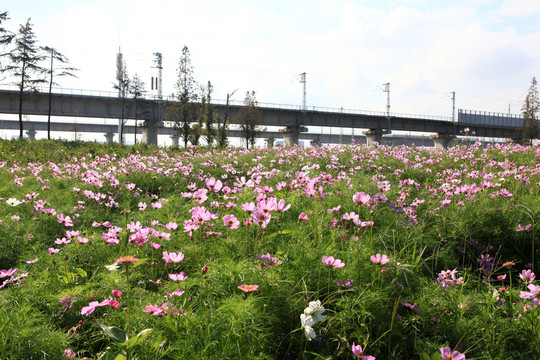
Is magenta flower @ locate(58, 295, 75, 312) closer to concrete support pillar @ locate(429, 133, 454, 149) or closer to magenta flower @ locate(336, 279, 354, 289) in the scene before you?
magenta flower @ locate(336, 279, 354, 289)

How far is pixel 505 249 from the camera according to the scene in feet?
11.1

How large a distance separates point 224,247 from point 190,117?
30.2m

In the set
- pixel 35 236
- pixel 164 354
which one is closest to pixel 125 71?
pixel 35 236

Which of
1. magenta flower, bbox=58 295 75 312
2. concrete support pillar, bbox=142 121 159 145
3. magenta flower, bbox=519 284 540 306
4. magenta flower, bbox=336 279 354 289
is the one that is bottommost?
magenta flower, bbox=58 295 75 312

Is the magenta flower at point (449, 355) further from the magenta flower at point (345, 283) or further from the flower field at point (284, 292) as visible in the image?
the magenta flower at point (345, 283)

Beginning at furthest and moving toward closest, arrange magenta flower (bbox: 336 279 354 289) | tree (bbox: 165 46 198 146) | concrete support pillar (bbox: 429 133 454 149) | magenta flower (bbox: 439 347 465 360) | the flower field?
concrete support pillar (bbox: 429 133 454 149) < tree (bbox: 165 46 198 146) < magenta flower (bbox: 336 279 354 289) < the flower field < magenta flower (bbox: 439 347 465 360)

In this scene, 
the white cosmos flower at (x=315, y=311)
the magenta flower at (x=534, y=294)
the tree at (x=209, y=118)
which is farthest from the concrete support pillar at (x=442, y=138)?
the white cosmos flower at (x=315, y=311)

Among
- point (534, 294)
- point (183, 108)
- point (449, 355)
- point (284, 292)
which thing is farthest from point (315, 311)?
point (183, 108)

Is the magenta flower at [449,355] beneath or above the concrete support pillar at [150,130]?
beneath

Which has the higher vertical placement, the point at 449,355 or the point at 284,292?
the point at 284,292

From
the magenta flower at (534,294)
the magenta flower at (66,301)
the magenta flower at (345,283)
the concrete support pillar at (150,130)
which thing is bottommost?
the magenta flower at (66,301)

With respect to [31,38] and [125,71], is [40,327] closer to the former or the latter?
[31,38]

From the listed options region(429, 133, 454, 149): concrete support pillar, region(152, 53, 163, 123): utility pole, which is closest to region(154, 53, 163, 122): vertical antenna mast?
region(152, 53, 163, 123): utility pole

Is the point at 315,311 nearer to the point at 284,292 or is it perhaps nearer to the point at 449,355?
the point at 284,292
